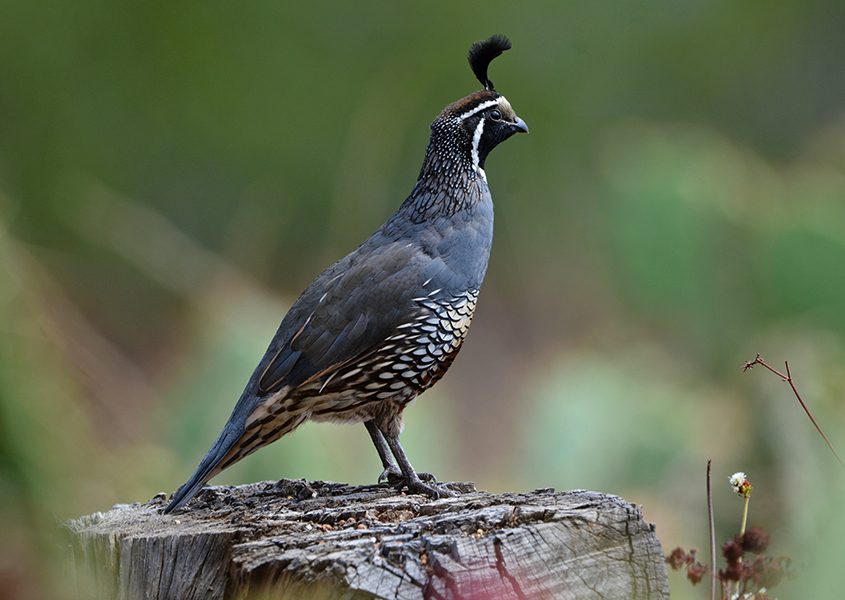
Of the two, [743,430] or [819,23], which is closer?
[743,430]

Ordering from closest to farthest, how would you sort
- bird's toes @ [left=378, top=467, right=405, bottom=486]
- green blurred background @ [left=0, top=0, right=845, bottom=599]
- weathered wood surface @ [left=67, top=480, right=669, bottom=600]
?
weathered wood surface @ [left=67, top=480, right=669, bottom=600], bird's toes @ [left=378, top=467, right=405, bottom=486], green blurred background @ [left=0, top=0, right=845, bottom=599]

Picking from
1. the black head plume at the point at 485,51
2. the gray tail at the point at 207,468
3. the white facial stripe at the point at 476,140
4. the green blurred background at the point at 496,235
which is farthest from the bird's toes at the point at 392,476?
the black head plume at the point at 485,51

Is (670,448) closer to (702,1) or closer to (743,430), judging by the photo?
(743,430)

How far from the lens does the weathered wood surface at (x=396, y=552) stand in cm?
270

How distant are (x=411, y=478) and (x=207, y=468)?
2.10 feet

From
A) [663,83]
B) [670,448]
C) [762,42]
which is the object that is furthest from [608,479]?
[762,42]

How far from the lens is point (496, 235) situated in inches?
362

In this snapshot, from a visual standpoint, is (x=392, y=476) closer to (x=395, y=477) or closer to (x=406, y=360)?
(x=395, y=477)

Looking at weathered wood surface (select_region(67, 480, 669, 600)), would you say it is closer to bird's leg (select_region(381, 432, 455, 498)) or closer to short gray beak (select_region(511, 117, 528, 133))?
bird's leg (select_region(381, 432, 455, 498))

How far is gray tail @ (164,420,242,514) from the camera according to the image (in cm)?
351

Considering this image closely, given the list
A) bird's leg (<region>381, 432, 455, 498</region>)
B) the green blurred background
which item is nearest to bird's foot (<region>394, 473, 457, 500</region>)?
bird's leg (<region>381, 432, 455, 498</region>)

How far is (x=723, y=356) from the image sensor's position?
18.8 feet

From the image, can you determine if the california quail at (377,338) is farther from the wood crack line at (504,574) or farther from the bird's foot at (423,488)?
the wood crack line at (504,574)

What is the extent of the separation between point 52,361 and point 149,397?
130 inches
